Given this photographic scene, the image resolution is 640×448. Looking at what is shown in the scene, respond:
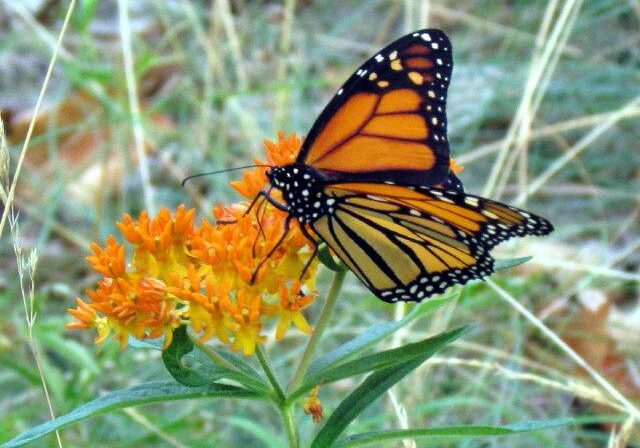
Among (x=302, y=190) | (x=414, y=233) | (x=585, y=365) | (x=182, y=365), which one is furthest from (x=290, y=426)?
(x=585, y=365)

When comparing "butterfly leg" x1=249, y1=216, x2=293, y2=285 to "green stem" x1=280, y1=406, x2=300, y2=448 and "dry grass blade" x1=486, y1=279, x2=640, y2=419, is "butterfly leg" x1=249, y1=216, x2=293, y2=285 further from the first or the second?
"dry grass blade" x1=486, y1=279, x2=640, y2=419

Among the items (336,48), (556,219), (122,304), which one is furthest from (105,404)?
(336,48)

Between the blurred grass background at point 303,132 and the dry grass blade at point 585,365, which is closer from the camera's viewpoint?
the dry grass blade at point 585,365

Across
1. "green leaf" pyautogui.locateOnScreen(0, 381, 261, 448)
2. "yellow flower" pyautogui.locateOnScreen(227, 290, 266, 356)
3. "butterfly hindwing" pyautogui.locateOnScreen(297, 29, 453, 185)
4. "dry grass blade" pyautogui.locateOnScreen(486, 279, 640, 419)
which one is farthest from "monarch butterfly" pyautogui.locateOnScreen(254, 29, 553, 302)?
"dry grass blade" pyautogui.locateOnScreen(486, 279, 640, 419)

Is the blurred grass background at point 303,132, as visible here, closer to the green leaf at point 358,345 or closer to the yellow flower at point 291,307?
the green leaf at point 358,345

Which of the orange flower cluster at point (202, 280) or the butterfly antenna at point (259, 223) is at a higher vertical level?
the butterfly antenna at point (259, 223)

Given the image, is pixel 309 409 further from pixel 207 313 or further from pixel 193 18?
pixel 193 18

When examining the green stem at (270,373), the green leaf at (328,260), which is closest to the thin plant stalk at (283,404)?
the green stem at (270,373)
